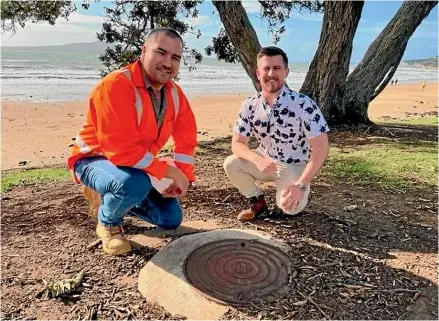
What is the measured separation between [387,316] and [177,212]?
1.69 meters

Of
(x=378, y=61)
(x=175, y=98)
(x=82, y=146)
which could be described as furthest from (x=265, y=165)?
(x=378, y=61)

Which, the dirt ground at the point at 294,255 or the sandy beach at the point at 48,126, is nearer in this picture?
the dirt ground at the point at 294,255

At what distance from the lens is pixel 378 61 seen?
9.48 metres

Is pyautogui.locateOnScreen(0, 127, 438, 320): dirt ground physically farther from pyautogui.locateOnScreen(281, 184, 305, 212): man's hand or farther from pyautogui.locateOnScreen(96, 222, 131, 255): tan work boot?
pyautogui.locateOnScreen(281, 184, 305, 212): man's hand

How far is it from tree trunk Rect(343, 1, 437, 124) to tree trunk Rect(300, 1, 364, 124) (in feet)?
1.01

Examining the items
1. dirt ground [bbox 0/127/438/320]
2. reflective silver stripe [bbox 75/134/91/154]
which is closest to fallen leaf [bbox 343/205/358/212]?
dirt ground [bbox 0/127/438/320]

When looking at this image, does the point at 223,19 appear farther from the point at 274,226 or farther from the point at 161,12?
the point at 274,226

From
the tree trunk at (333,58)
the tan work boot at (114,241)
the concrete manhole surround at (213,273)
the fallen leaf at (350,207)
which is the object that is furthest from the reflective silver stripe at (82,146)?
the tree trunk at (333,58)

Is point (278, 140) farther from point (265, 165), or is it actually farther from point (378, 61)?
point (378, 61)

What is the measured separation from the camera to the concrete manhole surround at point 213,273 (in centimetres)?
276

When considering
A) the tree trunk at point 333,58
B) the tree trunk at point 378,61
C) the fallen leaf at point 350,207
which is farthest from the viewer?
the tree trunk at point 378,61

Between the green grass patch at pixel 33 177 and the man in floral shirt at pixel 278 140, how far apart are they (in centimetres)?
293

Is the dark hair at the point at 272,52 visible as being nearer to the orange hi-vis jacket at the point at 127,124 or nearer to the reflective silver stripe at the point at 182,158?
the orange hi-vis jacket at the point at 127,124

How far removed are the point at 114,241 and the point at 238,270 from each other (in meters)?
0.94
